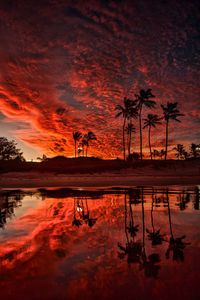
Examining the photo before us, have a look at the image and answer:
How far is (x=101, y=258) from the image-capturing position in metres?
3.29

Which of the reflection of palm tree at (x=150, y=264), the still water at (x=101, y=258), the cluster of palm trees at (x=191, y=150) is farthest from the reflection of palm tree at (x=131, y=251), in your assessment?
the cluster of palm trees at (x=191, y=150)

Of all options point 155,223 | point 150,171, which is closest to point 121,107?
point 150,171

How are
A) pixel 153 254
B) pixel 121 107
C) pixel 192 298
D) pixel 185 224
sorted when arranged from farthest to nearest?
pixel 121 107
pixel 185 224
pixel 153 254
pixel 192 298

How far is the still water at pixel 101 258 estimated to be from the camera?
7.76 feet

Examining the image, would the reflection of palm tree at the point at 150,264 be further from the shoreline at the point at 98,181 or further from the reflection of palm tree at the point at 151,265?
the shoreline at the point at 98,181

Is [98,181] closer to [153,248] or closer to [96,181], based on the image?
[96,181]

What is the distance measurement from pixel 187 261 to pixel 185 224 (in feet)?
8.38

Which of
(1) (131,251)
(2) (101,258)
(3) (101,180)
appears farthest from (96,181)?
(2) (101,258)

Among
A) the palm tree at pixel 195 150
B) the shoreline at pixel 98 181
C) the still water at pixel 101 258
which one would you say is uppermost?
the palm tree at pixel 195 150

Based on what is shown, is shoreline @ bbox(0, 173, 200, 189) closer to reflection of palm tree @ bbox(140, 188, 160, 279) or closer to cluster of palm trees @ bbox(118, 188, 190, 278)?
cluster of palm trees @ bbox(118, 188, 190, 278)

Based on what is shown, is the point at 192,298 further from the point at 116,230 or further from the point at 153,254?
the point at 116,230

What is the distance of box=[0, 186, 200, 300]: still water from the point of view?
237 cm

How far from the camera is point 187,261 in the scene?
310 cm

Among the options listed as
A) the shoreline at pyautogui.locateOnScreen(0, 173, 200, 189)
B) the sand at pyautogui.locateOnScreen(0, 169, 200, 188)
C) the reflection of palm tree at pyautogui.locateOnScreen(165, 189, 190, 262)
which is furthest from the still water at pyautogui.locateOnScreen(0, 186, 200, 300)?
the sand at pyautogui.locateOnScreen(0, 169, 200, 188)
